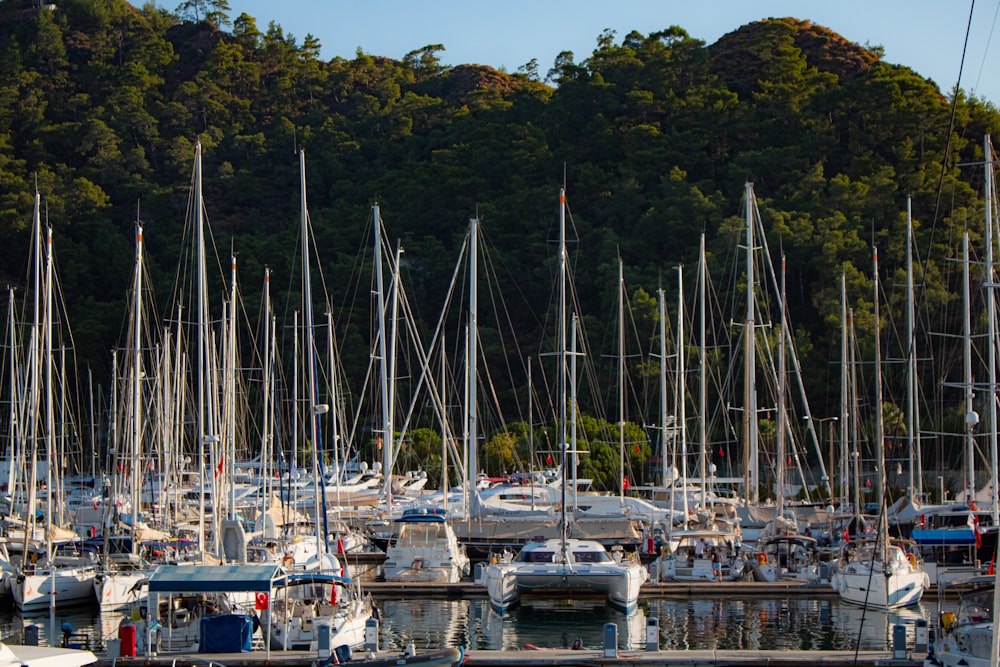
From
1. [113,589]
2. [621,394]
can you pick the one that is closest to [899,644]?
[113,589]

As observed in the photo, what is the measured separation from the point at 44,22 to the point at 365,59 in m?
35.3

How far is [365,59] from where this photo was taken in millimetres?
149500

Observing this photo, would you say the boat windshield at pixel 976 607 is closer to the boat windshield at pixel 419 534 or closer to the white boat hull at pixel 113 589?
the boat windshield at pixel 419 534

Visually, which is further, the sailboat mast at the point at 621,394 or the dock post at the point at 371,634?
the sailboat mast at the point at 621,394

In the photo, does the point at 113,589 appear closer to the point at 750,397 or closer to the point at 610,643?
the point at 610,643

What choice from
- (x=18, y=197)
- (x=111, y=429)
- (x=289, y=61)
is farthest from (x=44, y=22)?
(x=111, y=429)

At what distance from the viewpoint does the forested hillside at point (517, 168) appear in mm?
80875

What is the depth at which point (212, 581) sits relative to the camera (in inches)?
915

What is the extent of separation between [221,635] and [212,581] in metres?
0.98

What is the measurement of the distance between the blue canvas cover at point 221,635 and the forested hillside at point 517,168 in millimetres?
36038

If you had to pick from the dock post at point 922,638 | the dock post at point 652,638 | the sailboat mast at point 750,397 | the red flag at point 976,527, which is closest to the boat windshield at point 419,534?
the sailboat mast at point 750,397

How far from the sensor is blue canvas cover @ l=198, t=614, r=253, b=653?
23297 mm

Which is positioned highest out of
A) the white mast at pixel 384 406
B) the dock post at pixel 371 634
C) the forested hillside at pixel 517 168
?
the forested hillside at pixel 517 168

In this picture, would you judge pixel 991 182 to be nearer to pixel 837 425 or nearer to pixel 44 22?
pixel 837 425
